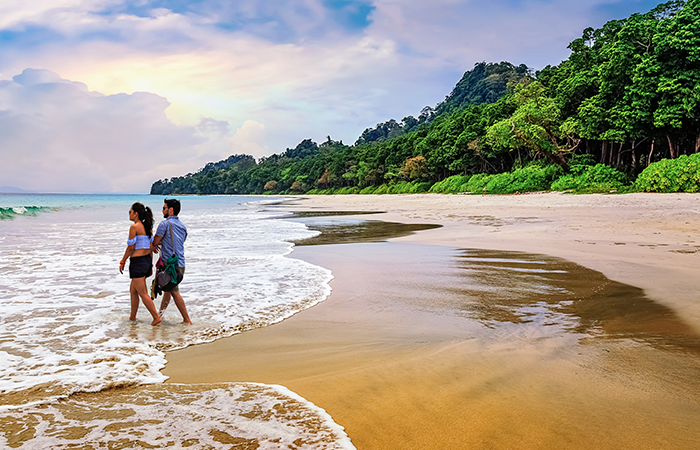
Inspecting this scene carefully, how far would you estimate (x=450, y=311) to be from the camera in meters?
5.17

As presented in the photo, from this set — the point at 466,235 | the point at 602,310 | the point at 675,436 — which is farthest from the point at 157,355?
the point at 466,235

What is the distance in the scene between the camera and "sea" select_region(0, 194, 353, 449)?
2578mm

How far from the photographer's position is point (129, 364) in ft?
12.4

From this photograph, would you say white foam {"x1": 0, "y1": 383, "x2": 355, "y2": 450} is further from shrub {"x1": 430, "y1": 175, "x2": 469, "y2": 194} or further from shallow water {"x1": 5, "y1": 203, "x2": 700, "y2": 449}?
shrub {"x1": 430, "y1": 175, "x2": 469, "y2": 194}

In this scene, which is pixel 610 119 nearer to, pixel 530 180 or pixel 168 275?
pixel 530 180

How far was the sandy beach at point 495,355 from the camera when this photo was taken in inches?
100

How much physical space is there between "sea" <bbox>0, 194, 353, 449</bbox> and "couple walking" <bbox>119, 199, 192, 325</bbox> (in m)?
0.27

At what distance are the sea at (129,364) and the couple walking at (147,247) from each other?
10.8 inches

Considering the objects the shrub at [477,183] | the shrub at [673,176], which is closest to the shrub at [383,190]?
the shrub at [477,183]

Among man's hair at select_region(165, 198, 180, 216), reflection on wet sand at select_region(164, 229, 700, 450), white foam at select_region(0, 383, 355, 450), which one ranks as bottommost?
white foam at select_region(0, 383, 355, 450)

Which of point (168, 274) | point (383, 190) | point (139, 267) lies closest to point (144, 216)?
point (139, 267)

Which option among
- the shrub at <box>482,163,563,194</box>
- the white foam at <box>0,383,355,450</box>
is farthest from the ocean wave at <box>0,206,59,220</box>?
the shrub at <box>482,163,563,194</box>

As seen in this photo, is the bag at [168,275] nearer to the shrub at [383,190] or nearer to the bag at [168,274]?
the bag at [168,274]

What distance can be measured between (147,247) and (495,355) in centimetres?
395
